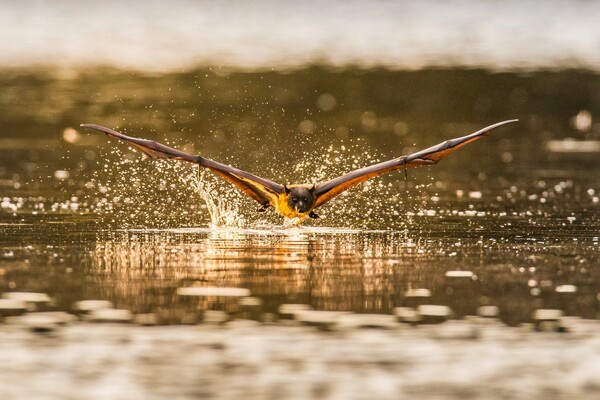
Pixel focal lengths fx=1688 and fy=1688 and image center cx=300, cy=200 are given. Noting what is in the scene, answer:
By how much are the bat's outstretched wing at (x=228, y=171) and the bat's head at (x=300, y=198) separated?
140 millimetres

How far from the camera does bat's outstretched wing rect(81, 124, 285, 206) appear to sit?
76.8 ft

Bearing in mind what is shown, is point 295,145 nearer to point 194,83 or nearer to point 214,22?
point 194,83

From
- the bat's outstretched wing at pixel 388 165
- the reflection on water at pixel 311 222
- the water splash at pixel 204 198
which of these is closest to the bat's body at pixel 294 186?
the bat's outstretched wing at pixel 388 165

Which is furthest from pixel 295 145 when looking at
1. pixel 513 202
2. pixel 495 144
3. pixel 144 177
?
pixel 513 202

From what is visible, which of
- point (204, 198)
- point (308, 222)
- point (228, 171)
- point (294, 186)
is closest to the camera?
point (228, 171)

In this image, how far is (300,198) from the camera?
23531 millimetres

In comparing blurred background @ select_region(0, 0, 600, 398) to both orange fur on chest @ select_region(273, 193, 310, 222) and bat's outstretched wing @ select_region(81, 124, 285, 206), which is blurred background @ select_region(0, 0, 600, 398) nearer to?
orange fur on chest @ select_region(273, 193, 310, 222)

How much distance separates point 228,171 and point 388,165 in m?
2.26

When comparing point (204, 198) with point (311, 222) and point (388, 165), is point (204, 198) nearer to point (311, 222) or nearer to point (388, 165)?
point (311, 222)

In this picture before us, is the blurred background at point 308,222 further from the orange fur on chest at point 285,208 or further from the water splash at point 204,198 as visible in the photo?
the orange fur on chest at point 285,208

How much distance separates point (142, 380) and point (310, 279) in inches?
205

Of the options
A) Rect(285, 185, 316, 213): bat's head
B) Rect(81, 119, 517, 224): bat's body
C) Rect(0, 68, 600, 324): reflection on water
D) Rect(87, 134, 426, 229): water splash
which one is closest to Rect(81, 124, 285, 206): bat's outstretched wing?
Rect(81, 119, 517, 224): bat's body

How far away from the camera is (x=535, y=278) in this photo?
19.7 m

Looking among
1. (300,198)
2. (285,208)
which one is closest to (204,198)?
(285,208)
